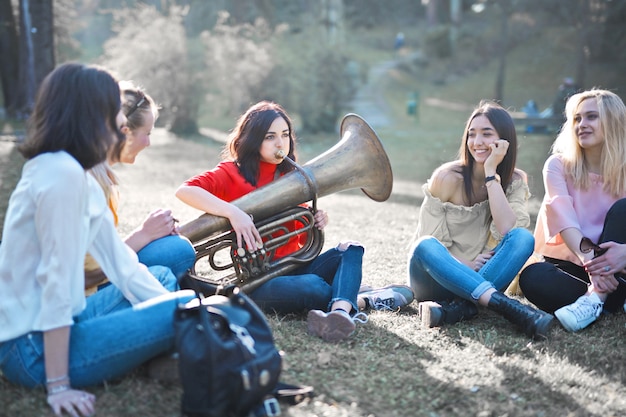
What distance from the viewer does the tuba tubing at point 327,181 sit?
3.50 m

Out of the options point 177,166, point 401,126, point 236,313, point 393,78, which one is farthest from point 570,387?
point 393,78

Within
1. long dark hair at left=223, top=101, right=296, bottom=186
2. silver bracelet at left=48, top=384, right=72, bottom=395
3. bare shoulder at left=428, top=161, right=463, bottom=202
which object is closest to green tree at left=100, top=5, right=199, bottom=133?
long dark hair at left=223, top=101, right=296, bottom=186

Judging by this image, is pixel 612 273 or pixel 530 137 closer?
pixel 612 273

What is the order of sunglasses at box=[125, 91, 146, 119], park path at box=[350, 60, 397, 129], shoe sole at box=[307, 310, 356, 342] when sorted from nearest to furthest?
sunglasses at box=[125, 91, 146, 119] < shoe sole at box=[307, 310, 356, 342] < park path at box=[350, 60, 397, 129]

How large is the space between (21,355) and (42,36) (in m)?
10.4

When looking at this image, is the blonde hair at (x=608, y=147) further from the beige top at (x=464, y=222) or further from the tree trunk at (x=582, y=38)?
the tree trunk at (x=582, y=38)

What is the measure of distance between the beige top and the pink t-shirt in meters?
0.15

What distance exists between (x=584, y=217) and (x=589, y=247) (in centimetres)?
31

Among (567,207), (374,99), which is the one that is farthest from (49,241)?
(374,99)

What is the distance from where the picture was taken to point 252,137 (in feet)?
12.4

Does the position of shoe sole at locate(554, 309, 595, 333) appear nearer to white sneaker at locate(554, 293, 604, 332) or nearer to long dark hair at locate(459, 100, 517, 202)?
white sneaker at locate(554, 293, 604, 332)

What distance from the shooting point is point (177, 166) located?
12.9m

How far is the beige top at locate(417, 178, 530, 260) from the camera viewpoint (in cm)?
398

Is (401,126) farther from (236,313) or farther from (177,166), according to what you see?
(236,313)
